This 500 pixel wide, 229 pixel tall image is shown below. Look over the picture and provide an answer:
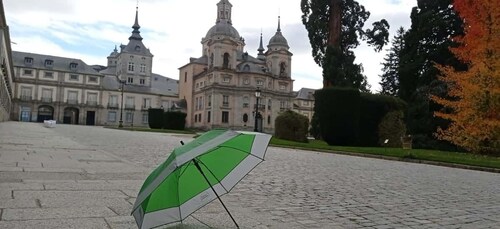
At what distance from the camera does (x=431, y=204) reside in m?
6.18

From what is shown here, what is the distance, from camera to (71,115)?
3393 inches

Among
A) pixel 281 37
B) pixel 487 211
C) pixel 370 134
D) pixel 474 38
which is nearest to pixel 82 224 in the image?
pixel 487 211

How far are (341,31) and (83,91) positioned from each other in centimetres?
6386

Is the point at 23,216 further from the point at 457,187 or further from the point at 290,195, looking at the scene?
the point at 457,187

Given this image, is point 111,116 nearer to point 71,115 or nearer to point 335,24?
point 71,115

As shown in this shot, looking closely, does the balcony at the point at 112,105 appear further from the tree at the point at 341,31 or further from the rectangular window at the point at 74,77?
the tree at the point at 341,31

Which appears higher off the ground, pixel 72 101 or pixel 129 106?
pixel 72 101

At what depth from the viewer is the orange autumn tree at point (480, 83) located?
67.8ft

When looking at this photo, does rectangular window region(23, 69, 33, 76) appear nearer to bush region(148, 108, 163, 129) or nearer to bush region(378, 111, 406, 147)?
bush region(148, 108, 163, 129)

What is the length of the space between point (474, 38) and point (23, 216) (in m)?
23.1

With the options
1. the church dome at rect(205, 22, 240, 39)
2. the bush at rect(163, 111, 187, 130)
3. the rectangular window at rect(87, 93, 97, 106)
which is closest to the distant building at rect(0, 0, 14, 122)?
the bush at rect(163, 111, 187, 130)

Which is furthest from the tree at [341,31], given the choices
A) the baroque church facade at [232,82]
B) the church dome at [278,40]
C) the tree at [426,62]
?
the church dome at [278,40]

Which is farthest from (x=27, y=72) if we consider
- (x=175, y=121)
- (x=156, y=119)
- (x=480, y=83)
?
(x=480, y=83)

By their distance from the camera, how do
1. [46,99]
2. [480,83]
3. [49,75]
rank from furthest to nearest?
[49,75] < [46,99] < [480,83]
